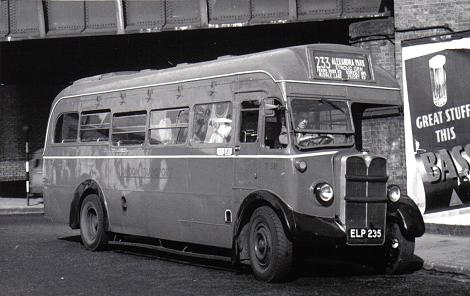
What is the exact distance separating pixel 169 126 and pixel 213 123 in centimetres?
126

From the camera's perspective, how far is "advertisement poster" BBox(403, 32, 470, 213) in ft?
50.1

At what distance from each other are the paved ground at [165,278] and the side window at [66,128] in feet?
7.75

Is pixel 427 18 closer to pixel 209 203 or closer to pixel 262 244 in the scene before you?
pixel 209 203

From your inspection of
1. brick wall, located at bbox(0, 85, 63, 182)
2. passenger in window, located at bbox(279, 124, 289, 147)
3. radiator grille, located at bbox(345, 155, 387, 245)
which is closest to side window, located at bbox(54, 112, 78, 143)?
passenger in window, located at bbox(279, 124, 289, 147)

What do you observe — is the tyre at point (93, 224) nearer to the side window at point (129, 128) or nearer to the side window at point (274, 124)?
the side window at point (129, 128)

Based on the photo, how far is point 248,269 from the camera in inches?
449

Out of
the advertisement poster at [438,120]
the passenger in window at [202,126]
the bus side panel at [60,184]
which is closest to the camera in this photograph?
the passenger in window at [202,126]

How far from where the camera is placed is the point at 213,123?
11.5 meters

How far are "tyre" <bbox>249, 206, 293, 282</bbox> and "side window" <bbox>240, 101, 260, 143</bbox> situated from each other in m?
1.03

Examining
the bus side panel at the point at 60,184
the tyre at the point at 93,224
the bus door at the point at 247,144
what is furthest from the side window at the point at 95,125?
the bus door at the point at 247,144

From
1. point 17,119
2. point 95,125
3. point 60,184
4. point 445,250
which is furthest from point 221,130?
point 17,119

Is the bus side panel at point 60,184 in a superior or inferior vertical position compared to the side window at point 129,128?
inferior

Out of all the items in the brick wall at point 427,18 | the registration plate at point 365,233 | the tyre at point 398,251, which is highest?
the brick wall at point 427,18

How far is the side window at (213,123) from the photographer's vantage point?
36.7 ft
